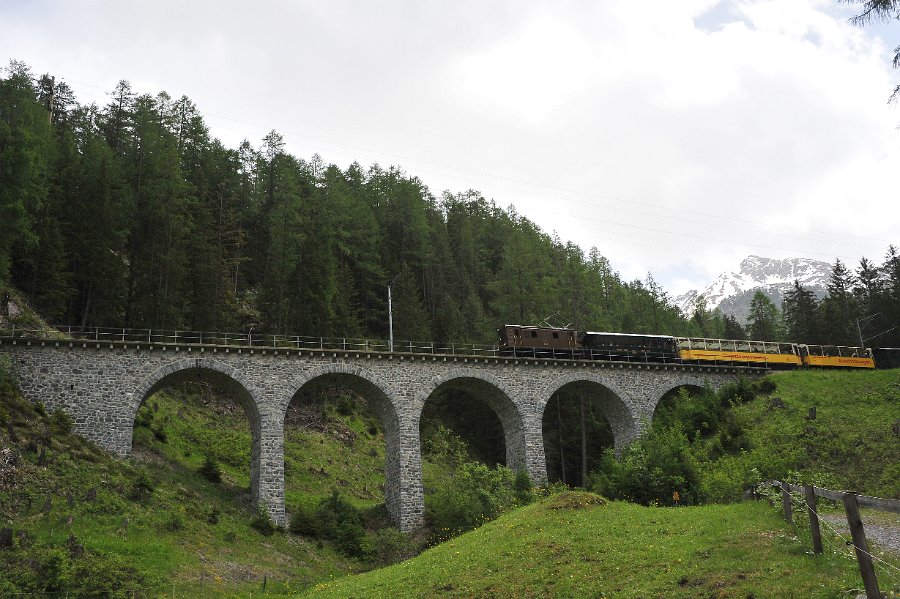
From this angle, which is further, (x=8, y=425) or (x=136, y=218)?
(x=136, y=218)

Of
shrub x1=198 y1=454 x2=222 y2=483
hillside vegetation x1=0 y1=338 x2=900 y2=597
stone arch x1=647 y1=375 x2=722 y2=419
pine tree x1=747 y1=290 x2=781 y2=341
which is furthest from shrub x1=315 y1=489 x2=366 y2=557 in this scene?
pine tree x1=747 y1=290 x2=781 y2=341

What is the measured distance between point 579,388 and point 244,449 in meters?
23.2

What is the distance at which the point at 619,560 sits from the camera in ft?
58.7

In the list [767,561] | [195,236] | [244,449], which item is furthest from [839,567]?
[195,236]

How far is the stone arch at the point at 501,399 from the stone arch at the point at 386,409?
1.79m

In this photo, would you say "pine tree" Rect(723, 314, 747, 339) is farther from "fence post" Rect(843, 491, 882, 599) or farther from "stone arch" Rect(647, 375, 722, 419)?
"fence post" Rect(843, 491, 882, 599)

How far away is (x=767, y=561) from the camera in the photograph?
47.5ft

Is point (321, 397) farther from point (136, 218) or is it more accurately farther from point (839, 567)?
point (839, 567)

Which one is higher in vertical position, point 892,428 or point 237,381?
point 237,381

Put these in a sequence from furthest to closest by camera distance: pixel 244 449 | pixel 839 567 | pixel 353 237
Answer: pixel 353 237 < pixel 244 449 < pixel 839 567

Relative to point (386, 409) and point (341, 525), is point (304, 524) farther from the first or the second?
point (386, 409)

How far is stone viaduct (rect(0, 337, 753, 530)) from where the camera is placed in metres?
36.4

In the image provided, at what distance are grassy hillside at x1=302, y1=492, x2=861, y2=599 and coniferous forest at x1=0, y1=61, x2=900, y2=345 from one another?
A: 29086 millimetres

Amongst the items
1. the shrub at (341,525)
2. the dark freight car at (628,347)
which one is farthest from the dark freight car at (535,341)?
the shrub at (341,525)
